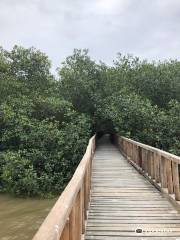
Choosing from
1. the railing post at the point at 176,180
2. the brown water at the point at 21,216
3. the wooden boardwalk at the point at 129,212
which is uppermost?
the railing post at the point at 176,180

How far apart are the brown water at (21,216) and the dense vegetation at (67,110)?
0.66 m

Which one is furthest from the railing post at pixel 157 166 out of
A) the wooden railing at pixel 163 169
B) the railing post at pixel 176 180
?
the railing post at pixel 176 180

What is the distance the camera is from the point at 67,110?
18891mm

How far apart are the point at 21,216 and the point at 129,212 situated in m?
7.52

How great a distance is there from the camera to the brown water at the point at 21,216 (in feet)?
35.6

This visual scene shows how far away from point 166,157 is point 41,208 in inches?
324

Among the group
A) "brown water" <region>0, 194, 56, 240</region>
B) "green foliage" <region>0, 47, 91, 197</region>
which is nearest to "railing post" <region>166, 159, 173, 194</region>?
"brown water" <region>0, 194, 56, 240</region>

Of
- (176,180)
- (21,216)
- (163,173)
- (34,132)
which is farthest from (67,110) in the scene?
(176,180)

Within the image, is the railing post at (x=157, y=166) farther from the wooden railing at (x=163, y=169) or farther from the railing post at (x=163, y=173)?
the railing post at (x=163, y=173)

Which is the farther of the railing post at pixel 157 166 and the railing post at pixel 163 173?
the railing post at pixel 157 166

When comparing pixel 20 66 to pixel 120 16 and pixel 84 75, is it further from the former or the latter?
pixel 120 16

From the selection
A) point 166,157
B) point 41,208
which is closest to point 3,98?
point 41,208

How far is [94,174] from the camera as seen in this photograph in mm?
10195

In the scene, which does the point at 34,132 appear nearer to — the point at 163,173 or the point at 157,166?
the point at 157,166
